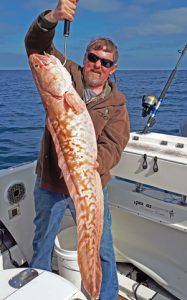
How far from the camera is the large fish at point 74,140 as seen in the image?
2.23m

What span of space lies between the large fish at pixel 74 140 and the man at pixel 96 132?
0.88ft

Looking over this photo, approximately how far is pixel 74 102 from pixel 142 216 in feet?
5.11

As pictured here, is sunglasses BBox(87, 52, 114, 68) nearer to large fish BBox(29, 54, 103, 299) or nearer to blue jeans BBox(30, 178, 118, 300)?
large fish BBox(29, 54, 103, 299)

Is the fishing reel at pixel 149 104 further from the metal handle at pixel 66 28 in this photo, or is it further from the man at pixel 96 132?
the metal handle at pixel 66 28

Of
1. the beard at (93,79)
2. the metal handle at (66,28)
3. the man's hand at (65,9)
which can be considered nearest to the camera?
the man's hand at (65,9)

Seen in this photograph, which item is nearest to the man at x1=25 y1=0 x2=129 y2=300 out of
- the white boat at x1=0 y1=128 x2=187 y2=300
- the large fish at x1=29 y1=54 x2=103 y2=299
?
the large fish at x1=29 y1=54 x2=103 y2=299

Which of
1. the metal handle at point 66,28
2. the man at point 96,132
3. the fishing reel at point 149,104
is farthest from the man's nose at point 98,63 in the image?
the fishing reel at point 149,104

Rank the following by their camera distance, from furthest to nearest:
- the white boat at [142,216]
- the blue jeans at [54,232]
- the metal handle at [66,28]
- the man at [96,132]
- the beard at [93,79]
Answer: the white boat at [142,216] < the blue jeans at [54,232] < the beard at [93,79] < the man at [96,132] < the metal handle at [66,28]

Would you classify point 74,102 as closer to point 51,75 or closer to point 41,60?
point 51,75

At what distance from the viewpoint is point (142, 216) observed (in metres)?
3.35

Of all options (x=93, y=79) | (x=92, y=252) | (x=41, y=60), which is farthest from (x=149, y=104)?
(x=92, y=252)

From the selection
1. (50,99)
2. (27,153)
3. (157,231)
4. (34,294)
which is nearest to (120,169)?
(157,231)

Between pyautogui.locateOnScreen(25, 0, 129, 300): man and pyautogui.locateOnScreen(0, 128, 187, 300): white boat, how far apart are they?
1.27 feet

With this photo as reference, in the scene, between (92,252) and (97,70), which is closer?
(92,252)
